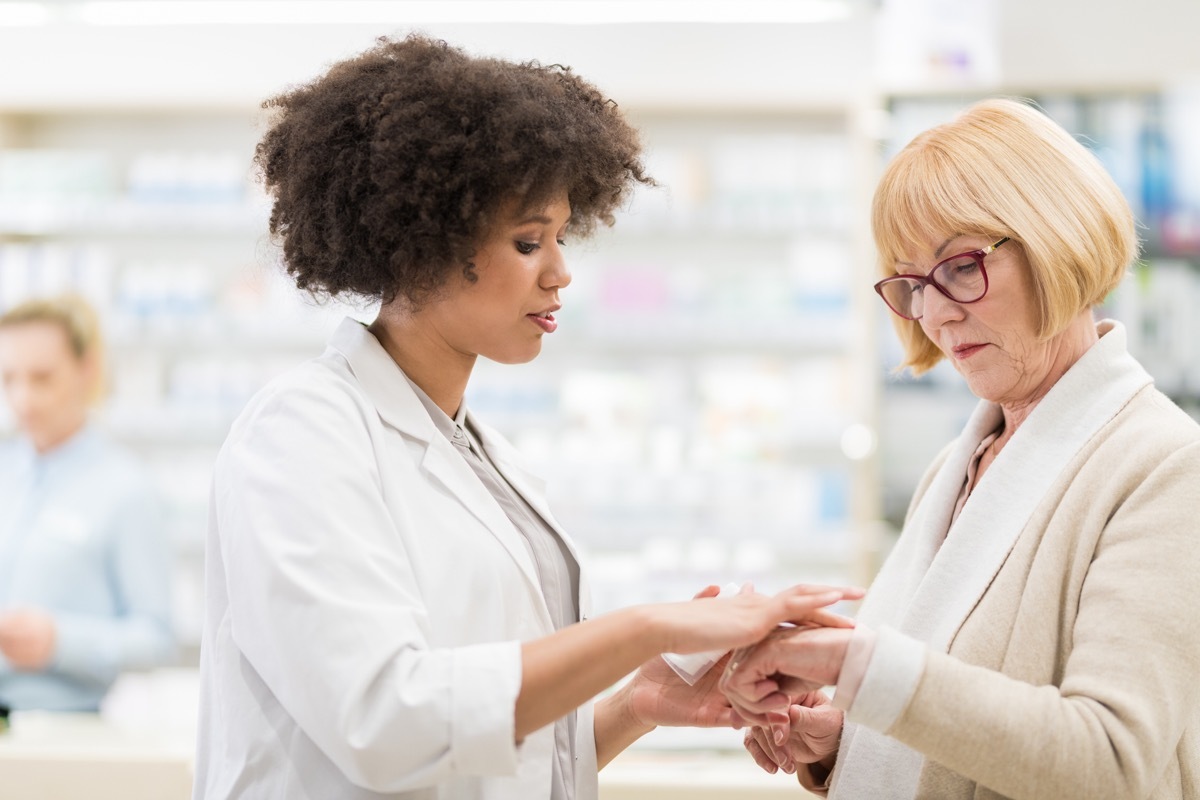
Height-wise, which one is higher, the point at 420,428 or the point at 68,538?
the point at 420,428

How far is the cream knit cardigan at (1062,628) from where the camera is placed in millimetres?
1303

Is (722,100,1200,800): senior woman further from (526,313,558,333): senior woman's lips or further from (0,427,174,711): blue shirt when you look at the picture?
(0,427,174,711): blue shirt

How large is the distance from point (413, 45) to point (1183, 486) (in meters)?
1.19

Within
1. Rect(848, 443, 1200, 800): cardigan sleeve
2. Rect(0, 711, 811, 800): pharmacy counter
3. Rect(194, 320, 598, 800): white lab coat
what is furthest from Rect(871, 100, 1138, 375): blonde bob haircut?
Rect(0, 711, 811, 800): pharmacy counter

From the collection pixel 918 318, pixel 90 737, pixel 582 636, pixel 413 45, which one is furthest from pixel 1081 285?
pixel 90 737

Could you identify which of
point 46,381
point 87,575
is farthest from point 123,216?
point 87,575

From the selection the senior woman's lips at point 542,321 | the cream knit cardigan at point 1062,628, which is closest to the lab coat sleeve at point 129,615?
the senior woman's lips at point 542,321

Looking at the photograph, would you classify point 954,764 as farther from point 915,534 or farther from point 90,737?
point 90,737

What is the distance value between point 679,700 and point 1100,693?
695 mm

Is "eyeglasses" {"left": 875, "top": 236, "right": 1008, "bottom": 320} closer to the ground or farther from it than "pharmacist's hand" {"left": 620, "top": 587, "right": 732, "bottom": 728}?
farther from it

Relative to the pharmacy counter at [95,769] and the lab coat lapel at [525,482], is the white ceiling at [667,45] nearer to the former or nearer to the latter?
the pharmacy counter at [95,769]

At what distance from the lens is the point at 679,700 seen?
1799mm

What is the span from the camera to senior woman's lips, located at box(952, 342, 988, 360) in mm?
1638

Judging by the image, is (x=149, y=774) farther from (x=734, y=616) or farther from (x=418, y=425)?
(x=734, y=616)
